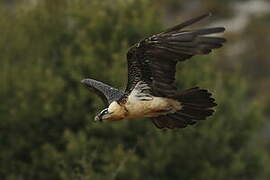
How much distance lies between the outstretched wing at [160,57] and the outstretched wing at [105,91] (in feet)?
0.85

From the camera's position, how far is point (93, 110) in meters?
19.8

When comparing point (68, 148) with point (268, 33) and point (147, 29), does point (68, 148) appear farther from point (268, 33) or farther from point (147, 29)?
point (268, 33)

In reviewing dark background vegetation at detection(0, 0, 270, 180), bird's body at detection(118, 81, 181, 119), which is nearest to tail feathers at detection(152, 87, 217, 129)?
bird's body at detection(118, 81, 181, 119)

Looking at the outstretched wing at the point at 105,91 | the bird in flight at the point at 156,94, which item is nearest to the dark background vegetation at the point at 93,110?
the outstretched wing at the point at 105,91

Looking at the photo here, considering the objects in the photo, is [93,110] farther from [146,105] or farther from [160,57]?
[160,57]

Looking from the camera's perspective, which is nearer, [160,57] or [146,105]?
[160,57]

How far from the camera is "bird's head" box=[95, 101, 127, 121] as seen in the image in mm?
8234

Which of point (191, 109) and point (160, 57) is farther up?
point (160, 57)

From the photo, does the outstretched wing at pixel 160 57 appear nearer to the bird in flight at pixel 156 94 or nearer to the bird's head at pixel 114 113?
the bird in flight at pixel 156 94

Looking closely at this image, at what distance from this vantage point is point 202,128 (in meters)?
19.9

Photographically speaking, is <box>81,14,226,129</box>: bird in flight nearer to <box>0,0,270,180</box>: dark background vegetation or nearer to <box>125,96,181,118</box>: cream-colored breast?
<box>125,96,181,118</box>: cream-colored breast

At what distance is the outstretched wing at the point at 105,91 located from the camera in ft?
28.5

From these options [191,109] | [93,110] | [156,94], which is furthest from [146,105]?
[93,110]

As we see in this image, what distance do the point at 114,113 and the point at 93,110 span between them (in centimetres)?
1155
